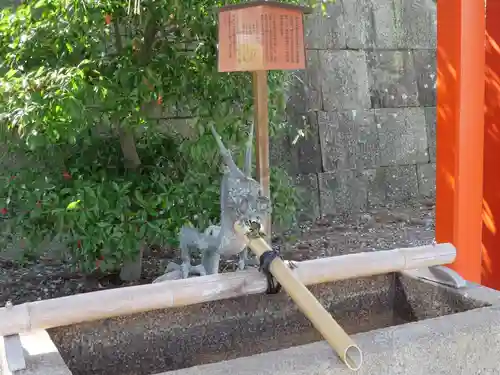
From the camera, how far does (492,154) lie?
338 cm

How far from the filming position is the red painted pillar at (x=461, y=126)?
2799 mm

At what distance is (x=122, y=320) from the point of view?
200 centimetres

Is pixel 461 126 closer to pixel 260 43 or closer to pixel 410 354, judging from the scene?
pixel 260 43

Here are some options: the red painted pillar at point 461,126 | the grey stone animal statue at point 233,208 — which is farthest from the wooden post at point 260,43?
the red painted pillar at point 461,126

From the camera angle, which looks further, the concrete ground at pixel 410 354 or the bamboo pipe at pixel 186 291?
the bamboo pipe at pixel 186 291

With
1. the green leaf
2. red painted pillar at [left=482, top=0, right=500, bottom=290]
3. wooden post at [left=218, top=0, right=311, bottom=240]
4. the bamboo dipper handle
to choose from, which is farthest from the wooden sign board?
red painted pillar at [left=482, top=0, right=500, bottom=290]

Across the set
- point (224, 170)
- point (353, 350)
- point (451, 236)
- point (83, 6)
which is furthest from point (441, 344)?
point (83, 6)

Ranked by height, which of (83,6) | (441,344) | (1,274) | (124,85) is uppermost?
(83,6)

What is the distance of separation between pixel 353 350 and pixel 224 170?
791 mm

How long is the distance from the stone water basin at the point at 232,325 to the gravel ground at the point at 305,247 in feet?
6.32

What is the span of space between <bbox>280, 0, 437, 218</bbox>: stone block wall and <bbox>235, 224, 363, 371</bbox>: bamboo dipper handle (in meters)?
4.02

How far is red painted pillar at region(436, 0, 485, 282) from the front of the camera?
9.18ft

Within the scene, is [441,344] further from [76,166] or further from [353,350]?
[76,166]

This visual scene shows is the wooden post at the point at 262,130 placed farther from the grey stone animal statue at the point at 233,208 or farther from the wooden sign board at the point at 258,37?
the grey stone animal statue at the point at 233,208
